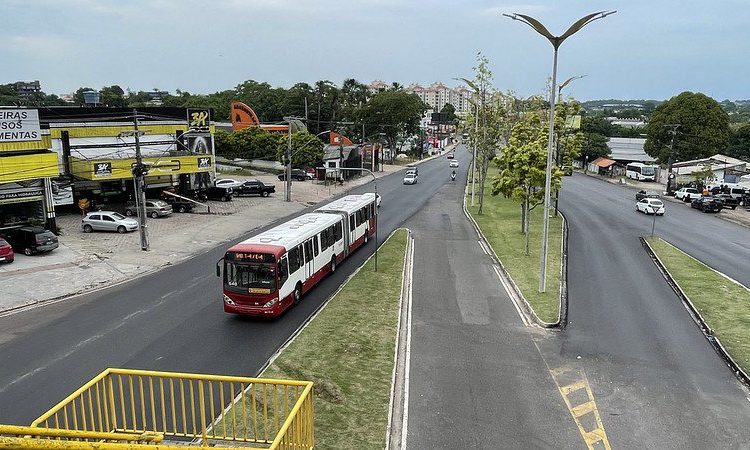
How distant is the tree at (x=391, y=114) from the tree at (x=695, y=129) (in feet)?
149

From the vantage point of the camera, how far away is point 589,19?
831 inches

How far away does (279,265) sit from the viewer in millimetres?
20750

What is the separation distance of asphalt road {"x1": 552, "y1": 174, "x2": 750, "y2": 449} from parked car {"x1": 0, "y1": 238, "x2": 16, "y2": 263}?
86.2ft

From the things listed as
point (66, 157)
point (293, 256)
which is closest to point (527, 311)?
point (293, 256)

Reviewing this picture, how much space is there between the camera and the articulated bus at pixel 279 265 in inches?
808

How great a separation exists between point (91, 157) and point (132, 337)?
33.3 metres

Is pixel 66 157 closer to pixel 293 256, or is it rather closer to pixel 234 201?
pixel 234 201

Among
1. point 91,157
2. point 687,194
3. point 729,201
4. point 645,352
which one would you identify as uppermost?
point 91,157

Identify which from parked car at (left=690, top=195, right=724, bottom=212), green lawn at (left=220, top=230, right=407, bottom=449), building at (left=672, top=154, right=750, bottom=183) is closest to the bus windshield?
green lawn at (left=220, top=230, right=407, bottom=449)

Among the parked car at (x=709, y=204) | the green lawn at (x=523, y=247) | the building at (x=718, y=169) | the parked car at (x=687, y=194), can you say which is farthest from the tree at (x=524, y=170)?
the building at (x=718, y=169)

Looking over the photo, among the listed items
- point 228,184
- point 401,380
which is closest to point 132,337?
point 401,380

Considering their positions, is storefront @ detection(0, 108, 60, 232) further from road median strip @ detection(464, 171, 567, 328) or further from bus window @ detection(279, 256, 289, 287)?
road median strip @ detection(464, 171, 567, 328)

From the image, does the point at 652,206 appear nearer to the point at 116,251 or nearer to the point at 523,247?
the point at 523,247

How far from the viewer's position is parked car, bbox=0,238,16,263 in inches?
1147
